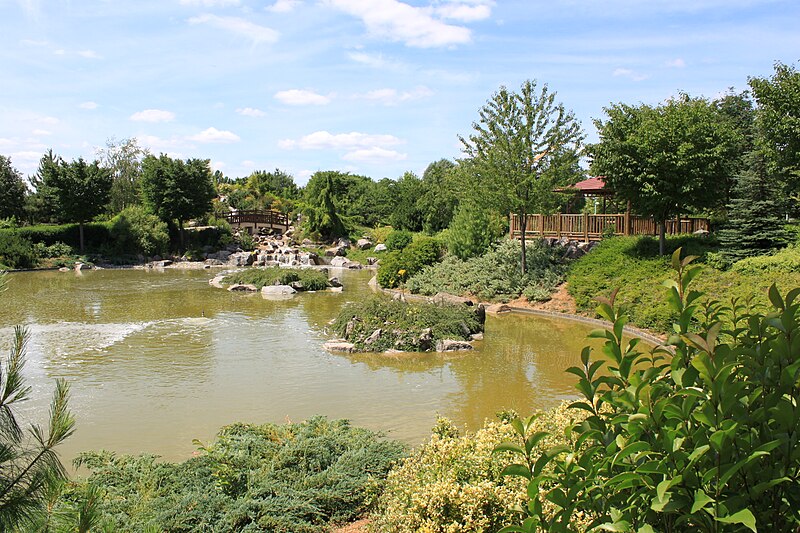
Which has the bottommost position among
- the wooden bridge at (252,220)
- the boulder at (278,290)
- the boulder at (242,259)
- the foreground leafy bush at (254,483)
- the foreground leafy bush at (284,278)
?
the foreground leafy bush at (254,483)

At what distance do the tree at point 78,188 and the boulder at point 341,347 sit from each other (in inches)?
1174

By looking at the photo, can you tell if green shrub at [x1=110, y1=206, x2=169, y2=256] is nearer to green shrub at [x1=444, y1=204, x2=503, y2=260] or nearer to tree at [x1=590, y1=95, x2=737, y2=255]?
green shrub at [x1=444, y1=204, x2=503, y2=260]

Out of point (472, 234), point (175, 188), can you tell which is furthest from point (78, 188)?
point (472, 234)

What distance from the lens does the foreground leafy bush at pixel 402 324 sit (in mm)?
14422

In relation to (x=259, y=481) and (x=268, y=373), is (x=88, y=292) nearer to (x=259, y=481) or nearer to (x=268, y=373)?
(x=268, y=373)

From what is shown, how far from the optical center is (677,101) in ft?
69.1

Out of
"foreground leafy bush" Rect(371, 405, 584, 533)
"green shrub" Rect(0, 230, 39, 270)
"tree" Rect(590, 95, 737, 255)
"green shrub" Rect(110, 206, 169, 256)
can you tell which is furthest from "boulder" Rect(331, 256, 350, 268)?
"foreground leafy bush" Rect(371, 405, 584, 533)

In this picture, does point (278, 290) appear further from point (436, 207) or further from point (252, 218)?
point (252, 218)

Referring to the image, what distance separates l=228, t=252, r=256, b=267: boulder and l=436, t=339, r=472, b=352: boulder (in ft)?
87.4

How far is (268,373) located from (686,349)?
36.0 feet

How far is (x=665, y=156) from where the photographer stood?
1866cm

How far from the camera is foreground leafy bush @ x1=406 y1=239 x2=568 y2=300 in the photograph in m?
21.7

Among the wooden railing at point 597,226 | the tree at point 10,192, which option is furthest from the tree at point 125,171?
the wooden railing at point 597,226

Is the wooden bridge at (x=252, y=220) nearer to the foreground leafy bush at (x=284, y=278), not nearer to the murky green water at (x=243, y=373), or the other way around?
the foreground leafy bush at (x=284, y=278)
